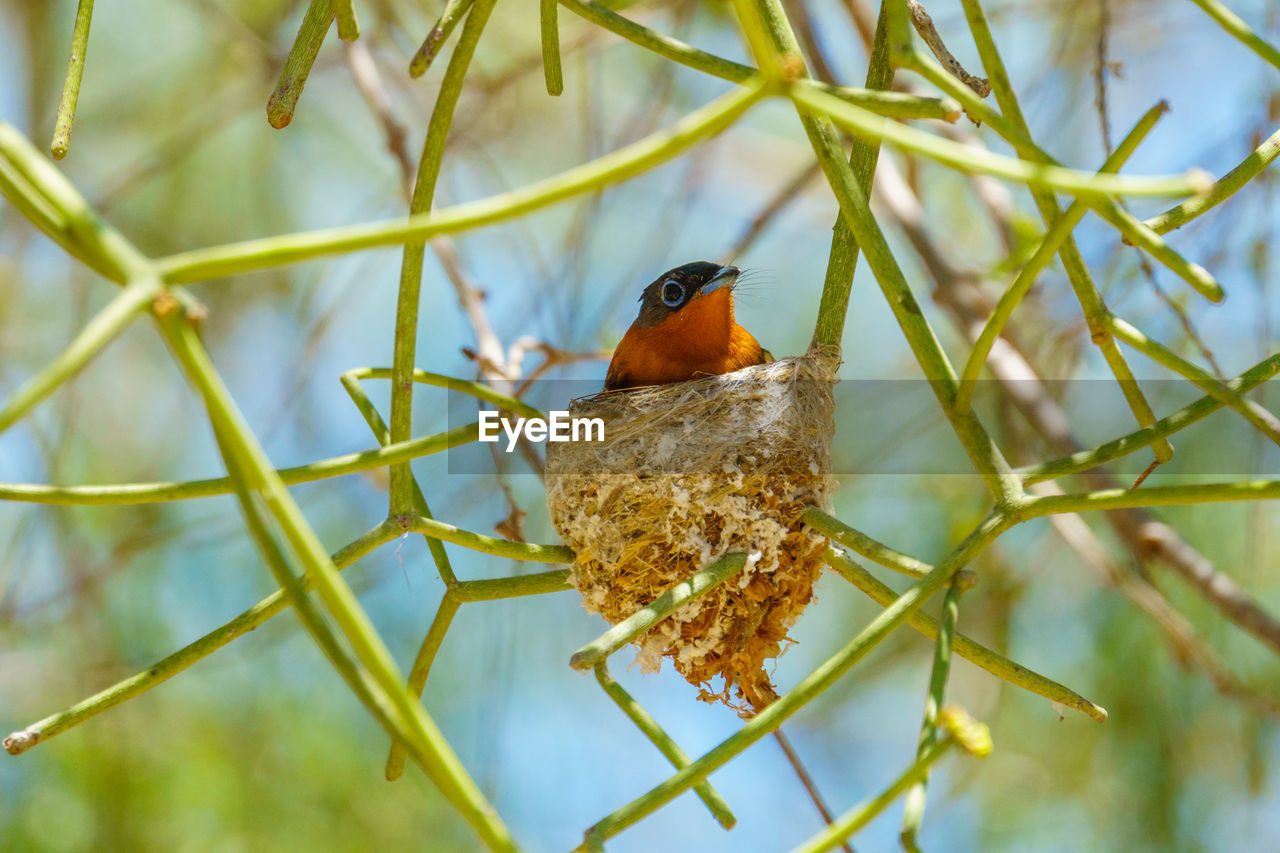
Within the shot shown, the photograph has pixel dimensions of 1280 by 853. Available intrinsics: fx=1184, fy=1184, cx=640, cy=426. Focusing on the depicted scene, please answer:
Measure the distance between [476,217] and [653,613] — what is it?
0.94 meters

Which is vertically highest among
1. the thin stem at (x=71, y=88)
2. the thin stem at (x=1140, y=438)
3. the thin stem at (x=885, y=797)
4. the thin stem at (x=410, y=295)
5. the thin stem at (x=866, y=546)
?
the thin stem at (x=71, y=88)

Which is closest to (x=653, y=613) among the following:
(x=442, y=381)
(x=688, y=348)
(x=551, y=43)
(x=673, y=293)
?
(x=442, y=381)

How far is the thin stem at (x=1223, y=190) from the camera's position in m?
1.96

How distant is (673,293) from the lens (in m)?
4.32

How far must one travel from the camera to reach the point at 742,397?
3.18 m

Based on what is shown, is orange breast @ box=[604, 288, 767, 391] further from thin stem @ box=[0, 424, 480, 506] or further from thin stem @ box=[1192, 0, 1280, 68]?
thin stem @ box=[1192, 0, 1280, 68]

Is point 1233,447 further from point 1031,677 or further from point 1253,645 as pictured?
point 1031,677

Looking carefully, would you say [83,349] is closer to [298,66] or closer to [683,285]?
[298,66]

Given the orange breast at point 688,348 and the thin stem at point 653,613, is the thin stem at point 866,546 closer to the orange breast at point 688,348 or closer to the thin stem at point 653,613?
the thin stem at point 653,613

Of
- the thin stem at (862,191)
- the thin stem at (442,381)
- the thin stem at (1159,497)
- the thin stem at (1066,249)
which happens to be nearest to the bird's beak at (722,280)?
the thin stem at (442,381)

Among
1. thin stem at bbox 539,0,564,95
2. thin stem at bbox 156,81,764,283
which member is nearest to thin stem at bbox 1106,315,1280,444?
thin stem at bbox 156,81,764,283

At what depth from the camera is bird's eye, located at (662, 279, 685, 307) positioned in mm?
4297

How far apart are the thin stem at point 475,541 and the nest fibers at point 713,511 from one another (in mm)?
252

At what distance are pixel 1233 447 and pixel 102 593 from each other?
4.98 meters
